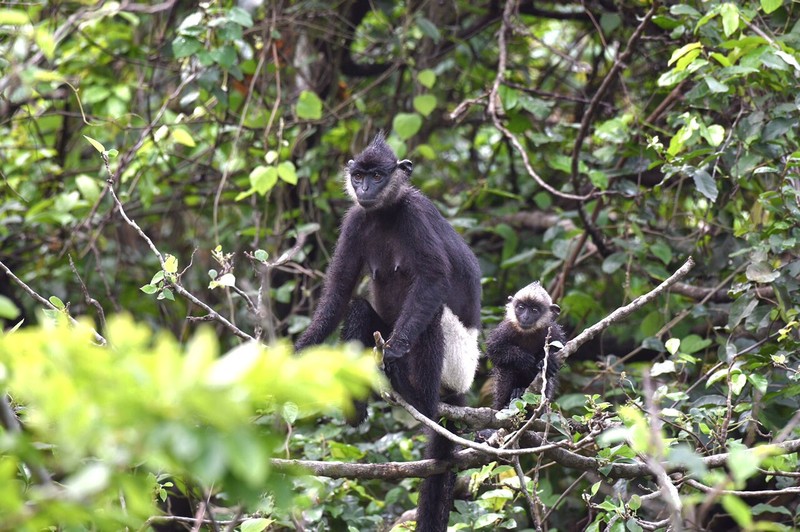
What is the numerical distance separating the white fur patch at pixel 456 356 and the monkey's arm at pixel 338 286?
2.20 ft

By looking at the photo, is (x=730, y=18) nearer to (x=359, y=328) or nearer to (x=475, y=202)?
(x=359, y=328)

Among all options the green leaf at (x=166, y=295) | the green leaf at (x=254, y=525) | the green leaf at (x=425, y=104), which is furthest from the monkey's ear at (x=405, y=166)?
the green leaf at (x=254, y=525)

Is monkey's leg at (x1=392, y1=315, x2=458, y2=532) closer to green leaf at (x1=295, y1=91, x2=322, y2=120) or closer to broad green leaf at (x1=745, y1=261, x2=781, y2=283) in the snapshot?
broad green leaf at (x1=745, y1=261, x2=781, y2=283)

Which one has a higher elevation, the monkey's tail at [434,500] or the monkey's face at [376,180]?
the monkey's face at [376,180]

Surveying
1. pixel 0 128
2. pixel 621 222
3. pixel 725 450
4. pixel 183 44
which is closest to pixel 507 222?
pixel 621 222

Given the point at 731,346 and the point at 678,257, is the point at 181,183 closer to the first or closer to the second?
the point at 678,257

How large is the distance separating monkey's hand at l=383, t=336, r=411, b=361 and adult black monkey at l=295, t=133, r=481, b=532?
0.02 metres

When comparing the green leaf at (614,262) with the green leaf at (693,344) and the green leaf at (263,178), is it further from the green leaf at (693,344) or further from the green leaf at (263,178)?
the green leaf at (263,178)

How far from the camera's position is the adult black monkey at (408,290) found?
542 cm

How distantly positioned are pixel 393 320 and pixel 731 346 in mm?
2183

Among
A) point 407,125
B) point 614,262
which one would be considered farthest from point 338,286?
point 614,262

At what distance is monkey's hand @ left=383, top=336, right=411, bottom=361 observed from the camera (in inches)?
207

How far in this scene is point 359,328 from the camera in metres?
5.73

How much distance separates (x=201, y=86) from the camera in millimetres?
7602
